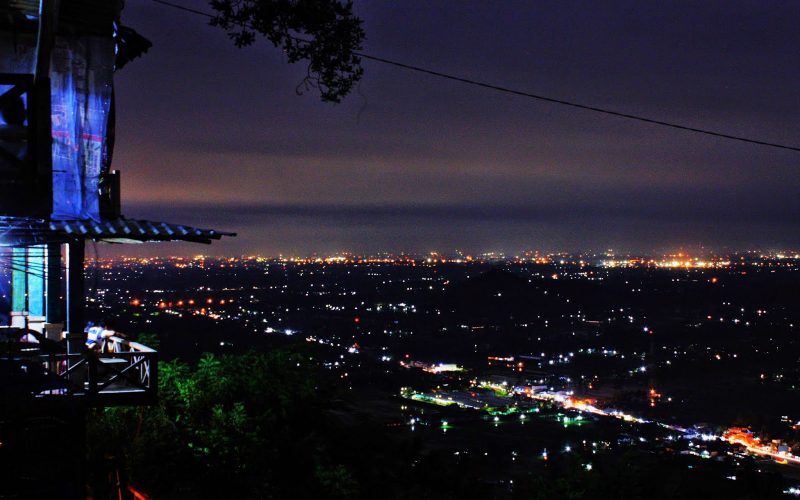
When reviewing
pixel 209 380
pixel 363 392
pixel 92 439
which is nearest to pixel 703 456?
pixel 363 392

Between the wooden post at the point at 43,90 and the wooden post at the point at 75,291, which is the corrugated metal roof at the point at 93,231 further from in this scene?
the wooden post at the point at 43,90

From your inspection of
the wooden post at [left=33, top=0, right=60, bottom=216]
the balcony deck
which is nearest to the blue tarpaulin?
the balcony deck

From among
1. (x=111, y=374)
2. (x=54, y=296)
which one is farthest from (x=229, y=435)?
(x=54, y=296)

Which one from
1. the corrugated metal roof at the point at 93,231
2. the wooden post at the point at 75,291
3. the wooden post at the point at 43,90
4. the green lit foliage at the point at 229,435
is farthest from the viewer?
the green lit foliage at the point at 229,435

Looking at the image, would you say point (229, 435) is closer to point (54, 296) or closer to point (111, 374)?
point (111, 374)

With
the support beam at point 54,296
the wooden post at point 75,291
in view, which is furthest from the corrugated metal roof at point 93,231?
the support beam at point 54,296

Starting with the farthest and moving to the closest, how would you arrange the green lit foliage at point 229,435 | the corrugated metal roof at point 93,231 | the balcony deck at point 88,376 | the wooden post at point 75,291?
the green lit foliage at point 229,435 → the wooden post at point 75,291 → the corrugated metal roof at point 93,231 → the balcony deck at point 88,376

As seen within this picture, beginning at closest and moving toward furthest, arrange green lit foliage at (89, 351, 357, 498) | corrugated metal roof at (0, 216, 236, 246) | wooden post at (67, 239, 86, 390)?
corrugated metal roof at (0, 216, 236, 246) → wooden post at (67, 239, 86, 390) → green lit foliage at (89, 351, 357, 498)

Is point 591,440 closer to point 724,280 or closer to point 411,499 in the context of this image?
point 411,499

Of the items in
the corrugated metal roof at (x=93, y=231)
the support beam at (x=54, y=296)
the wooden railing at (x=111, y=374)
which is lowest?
the wooden railing at (x=111, y=374)

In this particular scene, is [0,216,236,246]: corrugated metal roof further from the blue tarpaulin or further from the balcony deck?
the balcony deck
